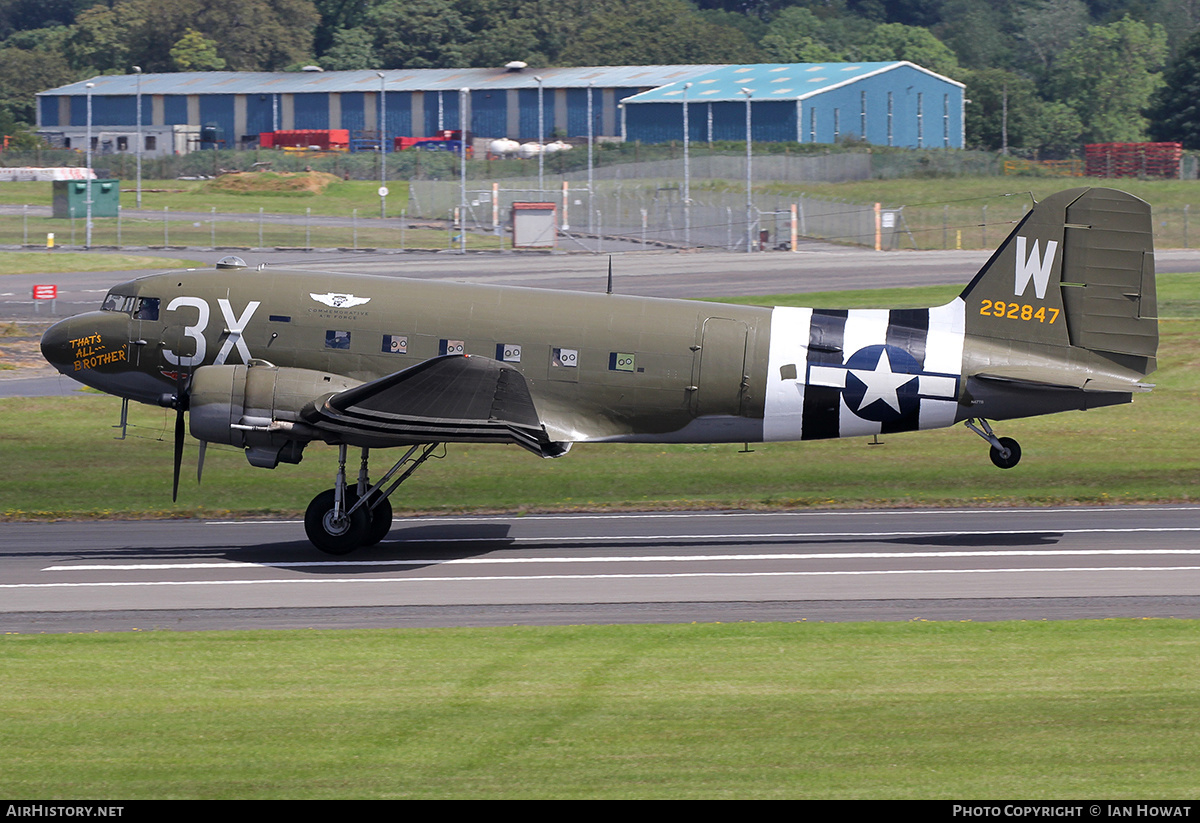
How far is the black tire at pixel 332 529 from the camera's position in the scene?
80.3 ft

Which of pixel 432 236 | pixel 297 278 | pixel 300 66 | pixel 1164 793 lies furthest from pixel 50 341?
pixel 300 66

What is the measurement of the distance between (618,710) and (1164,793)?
5620mm

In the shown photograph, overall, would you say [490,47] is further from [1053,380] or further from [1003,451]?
[1053,380]

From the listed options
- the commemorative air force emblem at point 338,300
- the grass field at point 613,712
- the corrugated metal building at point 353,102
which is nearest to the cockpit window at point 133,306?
the commemorative air force emblem at point 338,300

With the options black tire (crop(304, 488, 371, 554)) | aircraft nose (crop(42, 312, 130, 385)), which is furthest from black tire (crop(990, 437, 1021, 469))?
aircraft nose (crop(42, 312, 130, 385))

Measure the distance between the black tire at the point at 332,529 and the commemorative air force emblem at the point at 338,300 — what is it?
11.9 feet

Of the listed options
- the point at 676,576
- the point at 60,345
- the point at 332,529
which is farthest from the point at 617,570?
the point at 60,345

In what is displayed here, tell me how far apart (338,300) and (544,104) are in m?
130

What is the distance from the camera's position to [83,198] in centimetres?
10188

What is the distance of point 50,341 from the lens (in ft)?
83.1

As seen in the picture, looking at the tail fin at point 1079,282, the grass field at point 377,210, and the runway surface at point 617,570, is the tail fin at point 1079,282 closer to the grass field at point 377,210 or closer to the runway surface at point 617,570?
the runway surface at point 617,570

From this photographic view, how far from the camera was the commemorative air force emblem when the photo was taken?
24.7m

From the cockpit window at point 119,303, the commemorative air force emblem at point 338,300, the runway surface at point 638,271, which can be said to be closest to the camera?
the commemorative air force emblem at point 338,300

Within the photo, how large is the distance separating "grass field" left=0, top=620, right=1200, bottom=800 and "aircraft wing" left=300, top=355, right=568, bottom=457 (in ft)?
16.1
